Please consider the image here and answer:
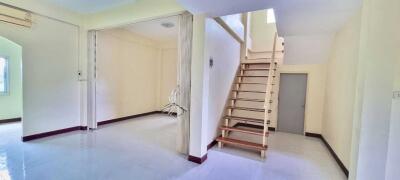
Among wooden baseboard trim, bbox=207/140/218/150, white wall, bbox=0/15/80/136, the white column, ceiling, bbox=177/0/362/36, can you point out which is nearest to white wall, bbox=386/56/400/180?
ceiling, bbox=177/0/362/36

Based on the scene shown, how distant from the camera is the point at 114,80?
5.71 metres

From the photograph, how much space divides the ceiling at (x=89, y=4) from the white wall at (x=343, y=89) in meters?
4.05

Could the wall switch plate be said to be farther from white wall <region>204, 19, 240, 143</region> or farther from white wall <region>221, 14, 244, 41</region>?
white wall <region>221, 14, 244, 41</region>

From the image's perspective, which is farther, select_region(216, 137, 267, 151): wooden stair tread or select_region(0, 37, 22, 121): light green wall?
select_region(0, 37, 22, 121): light green wall

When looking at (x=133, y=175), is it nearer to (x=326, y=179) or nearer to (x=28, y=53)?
(x=326, y=179)

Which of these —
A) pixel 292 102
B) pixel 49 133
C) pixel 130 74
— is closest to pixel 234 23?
pixel 292 102

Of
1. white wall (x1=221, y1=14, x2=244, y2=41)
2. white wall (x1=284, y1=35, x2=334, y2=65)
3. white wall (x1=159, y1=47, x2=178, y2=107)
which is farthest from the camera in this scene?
white wall (x1=159, y1=47, x2=178, y2=107)

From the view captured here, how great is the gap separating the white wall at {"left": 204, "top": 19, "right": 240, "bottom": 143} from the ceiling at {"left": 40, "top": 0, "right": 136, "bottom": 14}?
1842mm

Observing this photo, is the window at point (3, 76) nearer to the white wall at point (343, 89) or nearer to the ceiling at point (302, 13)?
the ceiling at point (302, 13)

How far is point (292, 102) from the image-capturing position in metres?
5.24

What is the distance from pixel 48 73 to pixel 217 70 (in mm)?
3836

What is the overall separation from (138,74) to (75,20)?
2587 millimetres

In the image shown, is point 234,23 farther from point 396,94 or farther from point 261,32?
point 396,94

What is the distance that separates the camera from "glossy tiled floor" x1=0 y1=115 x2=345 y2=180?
266 centimetres
